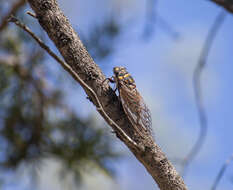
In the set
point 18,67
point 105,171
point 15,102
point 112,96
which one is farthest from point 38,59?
point 112,96

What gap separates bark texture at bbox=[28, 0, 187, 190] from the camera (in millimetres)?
929

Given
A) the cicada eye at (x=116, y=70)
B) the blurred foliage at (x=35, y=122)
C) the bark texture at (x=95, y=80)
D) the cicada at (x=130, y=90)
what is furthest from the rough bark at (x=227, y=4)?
the blurred foliage at (x=35, y=122)

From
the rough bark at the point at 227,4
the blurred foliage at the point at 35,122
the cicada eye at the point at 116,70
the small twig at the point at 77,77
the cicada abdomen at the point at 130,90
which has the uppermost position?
the blurred foliage at the point at 35,122

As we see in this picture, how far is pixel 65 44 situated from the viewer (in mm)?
947

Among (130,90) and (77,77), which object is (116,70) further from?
(77,77)

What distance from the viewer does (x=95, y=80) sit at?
3.28 ft

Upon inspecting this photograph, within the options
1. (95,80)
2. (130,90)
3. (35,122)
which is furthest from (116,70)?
(35,122)

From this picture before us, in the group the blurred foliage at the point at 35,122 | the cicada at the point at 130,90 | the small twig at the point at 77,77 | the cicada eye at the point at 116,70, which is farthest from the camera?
the blurred foliage at the point at 35,122

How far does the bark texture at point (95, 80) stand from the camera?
929 millimetres

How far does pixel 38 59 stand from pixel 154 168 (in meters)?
1.61

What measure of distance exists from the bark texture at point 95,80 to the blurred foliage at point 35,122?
138cm

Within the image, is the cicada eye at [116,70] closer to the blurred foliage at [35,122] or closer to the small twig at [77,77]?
the small twig at [77,77]

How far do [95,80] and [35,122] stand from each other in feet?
4.85

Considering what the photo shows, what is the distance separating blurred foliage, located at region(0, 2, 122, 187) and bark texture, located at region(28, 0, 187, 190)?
1381 mm
